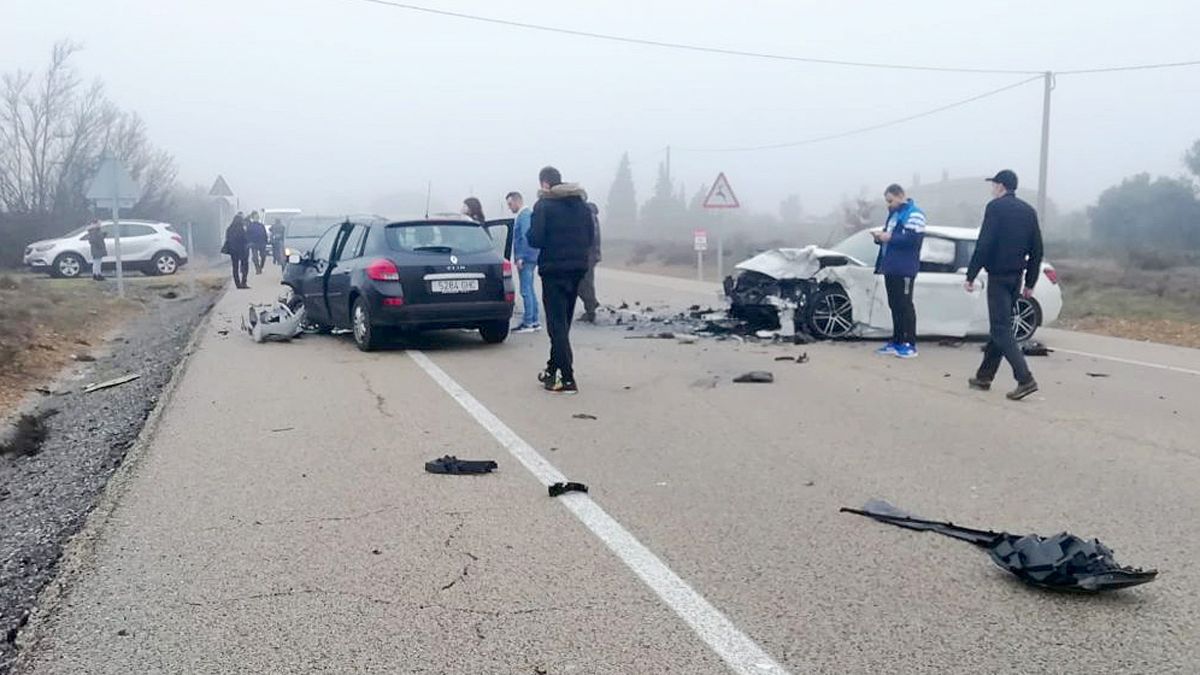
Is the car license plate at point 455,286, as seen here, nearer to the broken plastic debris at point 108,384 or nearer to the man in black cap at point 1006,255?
the broken plastic debris at point 108,384

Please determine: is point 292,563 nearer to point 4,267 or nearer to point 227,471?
point 227,471

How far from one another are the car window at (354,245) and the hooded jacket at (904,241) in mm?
5885

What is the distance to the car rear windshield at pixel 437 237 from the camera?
12.9 metres

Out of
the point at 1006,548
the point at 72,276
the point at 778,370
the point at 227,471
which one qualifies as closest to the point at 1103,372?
the point at 778,370

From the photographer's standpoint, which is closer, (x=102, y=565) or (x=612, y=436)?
(x=102, y=565)

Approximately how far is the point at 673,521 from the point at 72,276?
29945 mm

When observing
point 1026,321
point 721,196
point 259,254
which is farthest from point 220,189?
point 1026,321

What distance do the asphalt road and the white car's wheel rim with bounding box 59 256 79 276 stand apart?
24.3 m

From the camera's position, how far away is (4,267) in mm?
32875

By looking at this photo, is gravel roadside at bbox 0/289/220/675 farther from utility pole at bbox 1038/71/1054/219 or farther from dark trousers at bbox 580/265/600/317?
utility pole at bbox 1038/71/1054/219

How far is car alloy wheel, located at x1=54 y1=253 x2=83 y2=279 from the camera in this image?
3166 cm

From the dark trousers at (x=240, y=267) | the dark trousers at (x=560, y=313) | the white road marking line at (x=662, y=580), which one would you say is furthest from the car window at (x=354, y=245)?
the dark trousers at (x=240, y=267)

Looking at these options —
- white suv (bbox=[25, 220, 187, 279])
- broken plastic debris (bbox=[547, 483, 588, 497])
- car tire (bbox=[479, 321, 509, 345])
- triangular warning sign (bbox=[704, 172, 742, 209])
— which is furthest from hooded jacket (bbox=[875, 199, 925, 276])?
white suv (bbox=[25, 220, 187, 279])

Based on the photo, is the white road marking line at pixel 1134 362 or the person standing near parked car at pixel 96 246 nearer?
the white road marking line at pixel 1134 362
